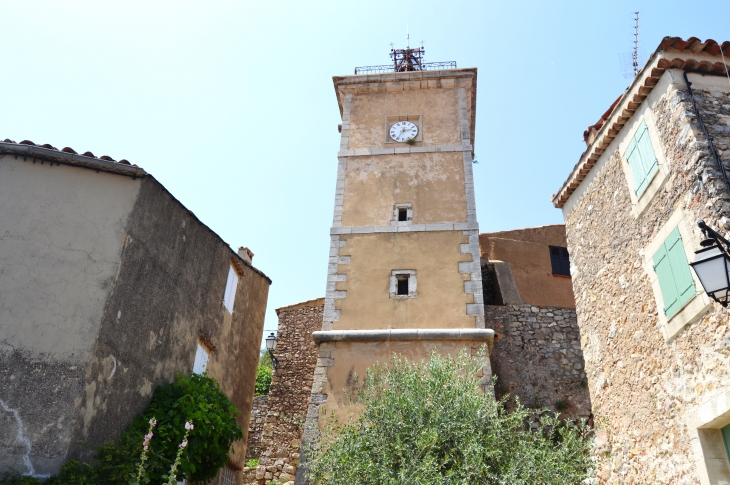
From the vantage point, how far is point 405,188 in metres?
13.6

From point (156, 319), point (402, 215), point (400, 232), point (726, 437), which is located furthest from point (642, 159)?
point (156, 319)

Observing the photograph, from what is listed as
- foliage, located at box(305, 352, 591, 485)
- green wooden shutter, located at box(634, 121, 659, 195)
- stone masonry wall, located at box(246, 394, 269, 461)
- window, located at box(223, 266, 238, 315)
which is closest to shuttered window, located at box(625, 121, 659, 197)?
green wooden shutter, located at box(634, 121, 659, 195)

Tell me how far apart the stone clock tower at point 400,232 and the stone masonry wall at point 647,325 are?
2.82 meters

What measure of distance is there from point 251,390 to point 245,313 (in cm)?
174

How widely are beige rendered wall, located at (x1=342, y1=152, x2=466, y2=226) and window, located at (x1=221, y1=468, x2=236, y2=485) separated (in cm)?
523

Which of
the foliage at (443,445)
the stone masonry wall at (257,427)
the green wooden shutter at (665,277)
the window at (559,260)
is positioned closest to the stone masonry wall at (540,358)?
the window at (559,260)

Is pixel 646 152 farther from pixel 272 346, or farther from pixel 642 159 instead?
pixel 272 346

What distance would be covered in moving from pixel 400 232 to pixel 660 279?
6.34 meters

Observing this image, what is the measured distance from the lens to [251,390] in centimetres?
1412

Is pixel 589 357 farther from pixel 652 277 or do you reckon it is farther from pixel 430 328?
pixel 430 328

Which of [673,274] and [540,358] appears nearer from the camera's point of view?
[673,274]

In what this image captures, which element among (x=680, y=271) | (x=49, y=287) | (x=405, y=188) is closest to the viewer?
(x=680, y=271)

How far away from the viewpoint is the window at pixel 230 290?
12642 mm

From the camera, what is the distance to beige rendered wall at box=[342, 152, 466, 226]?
1315 cm
